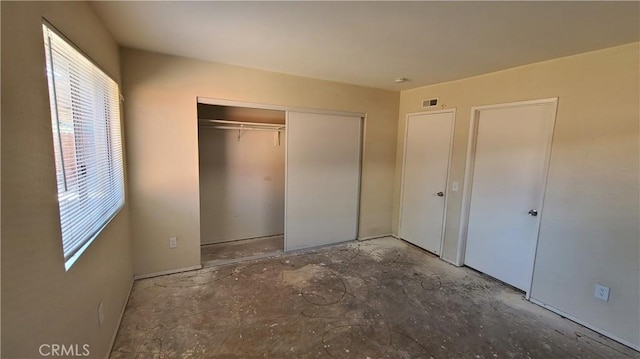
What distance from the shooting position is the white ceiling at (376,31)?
171cm

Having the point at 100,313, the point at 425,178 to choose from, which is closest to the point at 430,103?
the point at 425,178

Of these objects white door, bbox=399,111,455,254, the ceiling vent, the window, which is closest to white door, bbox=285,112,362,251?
white door, bbox=399,111,455,254

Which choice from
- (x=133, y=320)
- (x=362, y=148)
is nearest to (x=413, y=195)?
(x=362, y=148)

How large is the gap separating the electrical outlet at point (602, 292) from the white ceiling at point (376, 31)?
6.37 feet

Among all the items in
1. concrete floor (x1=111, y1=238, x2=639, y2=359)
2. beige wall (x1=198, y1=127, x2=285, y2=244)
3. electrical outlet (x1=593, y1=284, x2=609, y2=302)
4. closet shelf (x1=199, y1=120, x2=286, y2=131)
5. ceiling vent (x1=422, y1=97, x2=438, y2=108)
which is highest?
ceiling vent (x1=422, y1=97, x2=438, y2=108)

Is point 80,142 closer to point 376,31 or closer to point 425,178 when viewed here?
point 376,31

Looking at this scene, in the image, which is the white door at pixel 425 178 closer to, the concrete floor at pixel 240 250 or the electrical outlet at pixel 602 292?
the electrical outlet at pixel 602 292

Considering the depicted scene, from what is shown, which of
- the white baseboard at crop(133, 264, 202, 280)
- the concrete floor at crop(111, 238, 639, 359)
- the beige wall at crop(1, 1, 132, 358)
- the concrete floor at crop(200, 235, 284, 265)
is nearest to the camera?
the beige wall at crop(1, 1, 132, 358)

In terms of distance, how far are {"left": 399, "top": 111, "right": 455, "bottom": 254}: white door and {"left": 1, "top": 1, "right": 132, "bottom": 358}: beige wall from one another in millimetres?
3661

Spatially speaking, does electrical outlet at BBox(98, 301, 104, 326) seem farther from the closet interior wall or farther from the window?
the closet interior wall

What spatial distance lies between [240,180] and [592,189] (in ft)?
12.8

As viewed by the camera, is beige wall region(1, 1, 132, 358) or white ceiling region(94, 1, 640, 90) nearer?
beige wall region(1, 1, 132, 358)

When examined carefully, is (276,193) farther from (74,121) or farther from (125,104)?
(74,121)

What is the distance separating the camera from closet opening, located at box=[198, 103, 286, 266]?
12.5 feet
